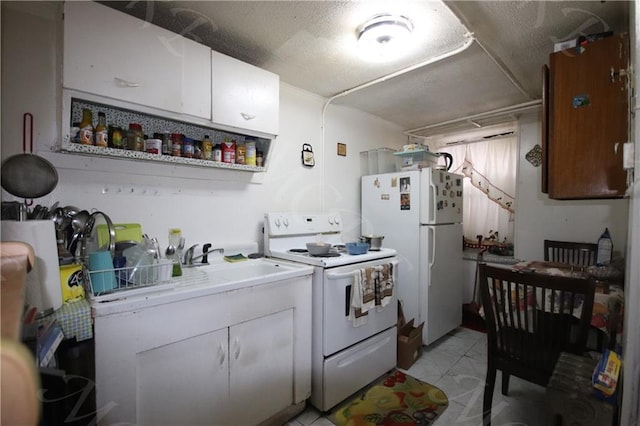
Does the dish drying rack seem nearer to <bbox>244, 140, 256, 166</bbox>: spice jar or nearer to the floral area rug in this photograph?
<bbox>244, 140, 256, 166</bbox>: spice jar

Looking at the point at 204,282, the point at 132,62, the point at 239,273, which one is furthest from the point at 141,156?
the point at 239,273

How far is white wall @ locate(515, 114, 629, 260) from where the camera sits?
8.62ft

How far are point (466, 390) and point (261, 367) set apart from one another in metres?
1.52

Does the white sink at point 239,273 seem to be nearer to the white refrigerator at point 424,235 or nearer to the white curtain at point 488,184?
the white refrigerator at point 424,235

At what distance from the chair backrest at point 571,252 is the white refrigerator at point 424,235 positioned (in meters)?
0.81

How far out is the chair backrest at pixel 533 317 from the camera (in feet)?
4.56

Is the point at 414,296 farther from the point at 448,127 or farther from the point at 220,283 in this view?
the point at 448,127

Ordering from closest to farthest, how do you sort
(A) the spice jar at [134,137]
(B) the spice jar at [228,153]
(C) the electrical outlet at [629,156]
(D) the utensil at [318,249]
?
(C) the electrical outlet at [629,156], (A) the spice jar at [134,137], (B) the spice jar at [228,153], (D) the utensil at [318,249]

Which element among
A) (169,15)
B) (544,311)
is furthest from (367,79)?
(544,311)

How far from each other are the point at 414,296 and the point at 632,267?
1.94 meters

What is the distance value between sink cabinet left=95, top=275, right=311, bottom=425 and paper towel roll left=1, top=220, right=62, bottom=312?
0.60 ft

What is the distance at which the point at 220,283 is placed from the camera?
1432 millimetres

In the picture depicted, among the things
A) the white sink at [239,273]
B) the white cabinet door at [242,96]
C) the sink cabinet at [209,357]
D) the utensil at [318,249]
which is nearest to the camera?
the sink cabinet at [209,357]

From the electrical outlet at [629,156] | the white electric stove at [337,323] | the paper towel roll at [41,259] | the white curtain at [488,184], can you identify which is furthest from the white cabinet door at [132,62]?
the white curtain at [488,184]
